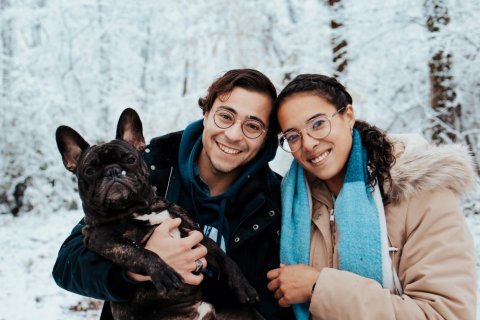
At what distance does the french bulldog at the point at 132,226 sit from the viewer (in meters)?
2.40

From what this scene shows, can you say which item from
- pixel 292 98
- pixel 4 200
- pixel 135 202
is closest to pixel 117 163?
pixel 135 202

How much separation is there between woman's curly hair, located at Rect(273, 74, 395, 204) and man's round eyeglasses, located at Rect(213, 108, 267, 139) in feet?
0.59

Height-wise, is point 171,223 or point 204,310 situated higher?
point 171,223

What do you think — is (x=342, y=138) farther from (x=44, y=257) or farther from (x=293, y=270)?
(x=44, y=257)

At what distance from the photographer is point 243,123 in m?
2.86

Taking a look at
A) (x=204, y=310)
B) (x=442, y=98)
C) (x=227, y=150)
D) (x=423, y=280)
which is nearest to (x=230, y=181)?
(x=227, y=150)

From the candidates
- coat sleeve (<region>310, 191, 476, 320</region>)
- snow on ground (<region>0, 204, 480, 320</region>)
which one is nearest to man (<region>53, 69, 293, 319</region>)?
coat sleeve (<region>310, 191, 476, 320</region>)

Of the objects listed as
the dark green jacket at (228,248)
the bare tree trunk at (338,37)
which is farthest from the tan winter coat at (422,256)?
the bare tree trunk at (338,37)

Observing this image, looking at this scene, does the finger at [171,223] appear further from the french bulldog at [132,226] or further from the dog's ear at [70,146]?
the dog's ear at [70,146]

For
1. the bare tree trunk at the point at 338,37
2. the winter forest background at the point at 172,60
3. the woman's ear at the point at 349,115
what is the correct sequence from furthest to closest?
the bare tree trunk at the point at 338,37, the winter forest background at the point at 172,60, the woman's ear at the point at 349,115

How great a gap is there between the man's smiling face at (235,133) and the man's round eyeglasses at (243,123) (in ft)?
0.06

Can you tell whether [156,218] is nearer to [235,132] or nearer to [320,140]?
[235,132]

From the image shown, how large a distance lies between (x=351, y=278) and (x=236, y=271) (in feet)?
2.06

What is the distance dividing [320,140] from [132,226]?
1149 millimetres
